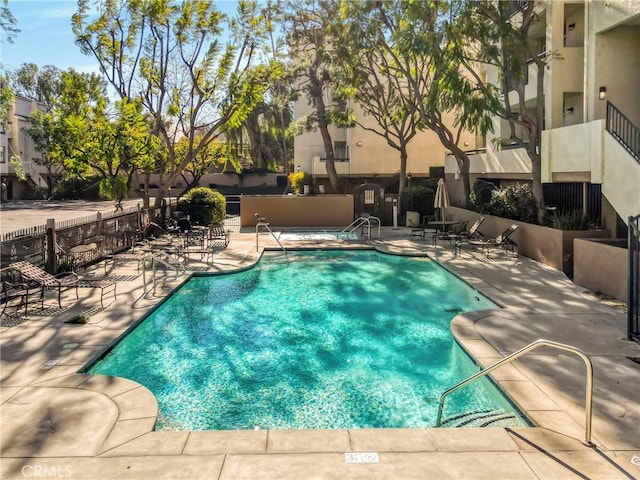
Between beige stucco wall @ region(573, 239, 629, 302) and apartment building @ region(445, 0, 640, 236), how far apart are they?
0.94 meters

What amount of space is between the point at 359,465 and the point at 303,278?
1032cm

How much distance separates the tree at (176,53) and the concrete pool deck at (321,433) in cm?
1501

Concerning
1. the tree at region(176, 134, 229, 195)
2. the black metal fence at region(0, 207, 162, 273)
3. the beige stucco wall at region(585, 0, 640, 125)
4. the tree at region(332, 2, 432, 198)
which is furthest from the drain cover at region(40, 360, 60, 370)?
the tree at region(176, 134, 229, 195)

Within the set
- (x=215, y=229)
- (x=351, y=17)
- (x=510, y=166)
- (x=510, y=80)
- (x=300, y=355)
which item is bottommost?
(x=300, y=355)

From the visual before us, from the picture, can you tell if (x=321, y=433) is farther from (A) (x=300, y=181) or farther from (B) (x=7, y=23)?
(A) (x=300, y=181)

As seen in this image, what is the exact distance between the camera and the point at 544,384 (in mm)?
6383

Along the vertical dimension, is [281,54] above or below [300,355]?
above

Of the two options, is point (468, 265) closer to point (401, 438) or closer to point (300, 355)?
point (300, 355)

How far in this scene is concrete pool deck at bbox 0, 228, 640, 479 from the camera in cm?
452

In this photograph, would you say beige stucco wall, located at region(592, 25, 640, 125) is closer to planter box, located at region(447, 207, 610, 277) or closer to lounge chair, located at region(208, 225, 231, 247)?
planter box, located at region(447, 207, 610, 277)

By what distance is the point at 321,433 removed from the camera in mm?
5223

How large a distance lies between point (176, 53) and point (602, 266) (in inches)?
704

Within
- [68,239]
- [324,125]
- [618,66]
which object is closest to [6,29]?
[68,239]

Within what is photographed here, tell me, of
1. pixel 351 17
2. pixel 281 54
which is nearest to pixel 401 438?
pixel 351 17
